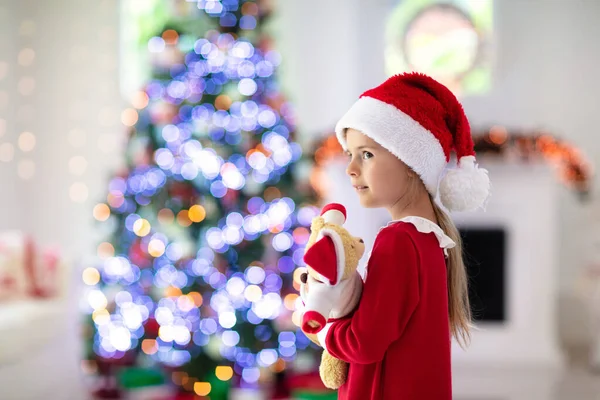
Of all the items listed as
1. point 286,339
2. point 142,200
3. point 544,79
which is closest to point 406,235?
point 286,339

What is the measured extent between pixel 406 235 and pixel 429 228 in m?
0.06

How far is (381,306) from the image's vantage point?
1.04 m

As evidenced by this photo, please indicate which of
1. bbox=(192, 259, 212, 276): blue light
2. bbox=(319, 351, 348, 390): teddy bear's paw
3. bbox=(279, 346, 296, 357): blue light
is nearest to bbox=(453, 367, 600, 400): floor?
bbox=(279, 346, 296, 357): blue light

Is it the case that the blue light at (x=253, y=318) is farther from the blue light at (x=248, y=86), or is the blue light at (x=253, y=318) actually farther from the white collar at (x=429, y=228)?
the white collar at (x=429, y=228)

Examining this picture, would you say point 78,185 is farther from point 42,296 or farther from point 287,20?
point 287,20

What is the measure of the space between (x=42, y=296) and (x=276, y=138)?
191 centimetres

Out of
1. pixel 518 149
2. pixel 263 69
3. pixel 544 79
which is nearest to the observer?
pixel 263 69

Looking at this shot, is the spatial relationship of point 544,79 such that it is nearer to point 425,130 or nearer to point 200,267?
point 200,267

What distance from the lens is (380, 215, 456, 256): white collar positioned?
44.1 inches

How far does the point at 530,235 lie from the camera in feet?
13.7

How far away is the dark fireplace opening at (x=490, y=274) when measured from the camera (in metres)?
4.17

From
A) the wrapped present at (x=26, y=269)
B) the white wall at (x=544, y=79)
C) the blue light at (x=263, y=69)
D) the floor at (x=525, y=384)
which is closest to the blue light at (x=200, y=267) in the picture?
the blue light at (x=263, y=69)

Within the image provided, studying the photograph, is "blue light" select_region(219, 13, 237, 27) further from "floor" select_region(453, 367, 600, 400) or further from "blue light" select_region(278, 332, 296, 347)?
"floor" select_region(453, 367, 600, 400)

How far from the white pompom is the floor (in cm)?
250
